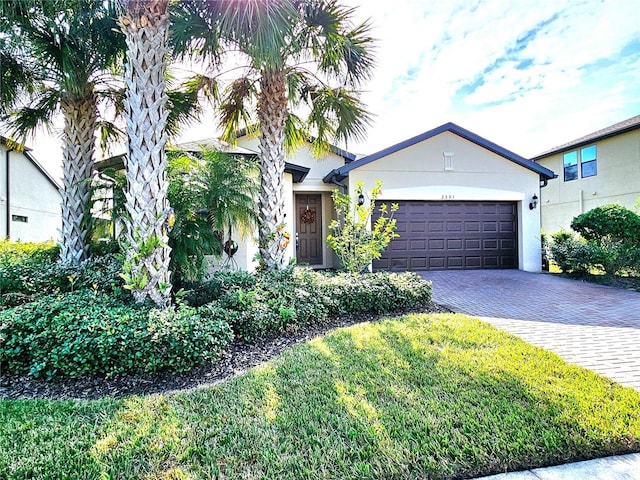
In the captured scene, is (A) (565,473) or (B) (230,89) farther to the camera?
(B) (230,89)

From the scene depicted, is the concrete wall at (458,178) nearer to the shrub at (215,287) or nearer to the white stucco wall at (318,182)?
the white stucco wall at (318,182)

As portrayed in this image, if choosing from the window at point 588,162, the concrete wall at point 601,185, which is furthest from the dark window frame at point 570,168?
the window at point 588,162

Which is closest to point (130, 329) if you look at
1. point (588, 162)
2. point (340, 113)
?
point (340, 113)

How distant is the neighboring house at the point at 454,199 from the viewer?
12.0 m

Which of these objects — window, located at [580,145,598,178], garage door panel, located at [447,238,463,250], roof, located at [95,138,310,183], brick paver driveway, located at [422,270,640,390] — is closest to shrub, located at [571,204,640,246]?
brick paver driveway, located at [422,270,640,390]

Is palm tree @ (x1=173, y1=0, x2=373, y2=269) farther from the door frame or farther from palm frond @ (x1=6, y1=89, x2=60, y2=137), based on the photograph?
the door frame

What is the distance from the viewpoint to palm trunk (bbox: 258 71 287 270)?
24.1ft

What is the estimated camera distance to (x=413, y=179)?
12.1 m

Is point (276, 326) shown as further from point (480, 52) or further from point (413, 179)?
point (480, 52)

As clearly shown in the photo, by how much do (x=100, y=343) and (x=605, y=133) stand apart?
782 inches

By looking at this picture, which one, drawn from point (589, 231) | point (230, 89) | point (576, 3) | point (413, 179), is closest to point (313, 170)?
point (413, 179)

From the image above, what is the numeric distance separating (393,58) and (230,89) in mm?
3949

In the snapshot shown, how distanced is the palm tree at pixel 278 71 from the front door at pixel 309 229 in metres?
4.13

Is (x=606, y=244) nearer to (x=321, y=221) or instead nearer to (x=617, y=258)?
(x=617, y=258)
